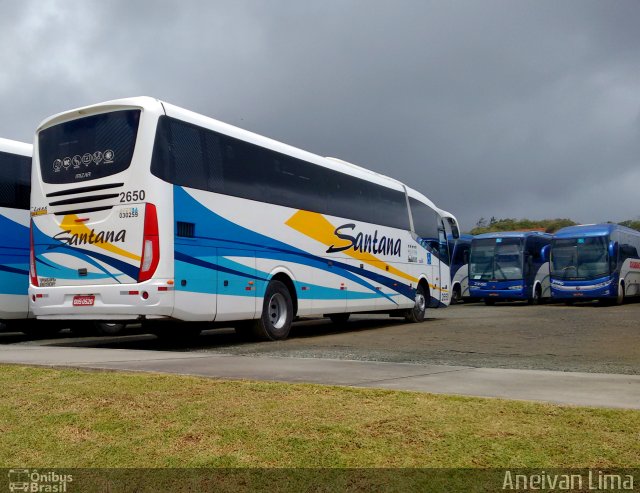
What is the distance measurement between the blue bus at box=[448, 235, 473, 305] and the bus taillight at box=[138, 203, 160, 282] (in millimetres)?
27291

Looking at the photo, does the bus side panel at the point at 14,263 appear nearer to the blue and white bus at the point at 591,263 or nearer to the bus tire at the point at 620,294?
the blue and white bus at the point at 591,263

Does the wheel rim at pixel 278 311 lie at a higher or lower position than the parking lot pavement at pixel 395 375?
higher

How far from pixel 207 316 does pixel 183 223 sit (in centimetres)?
153

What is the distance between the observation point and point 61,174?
11.3 meters

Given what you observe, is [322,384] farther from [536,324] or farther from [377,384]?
[536,324]

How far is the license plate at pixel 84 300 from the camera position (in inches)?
423

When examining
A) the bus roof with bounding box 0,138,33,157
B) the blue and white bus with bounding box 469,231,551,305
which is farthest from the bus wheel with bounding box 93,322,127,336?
the blue and white bus with bounding box 469,231,551,305

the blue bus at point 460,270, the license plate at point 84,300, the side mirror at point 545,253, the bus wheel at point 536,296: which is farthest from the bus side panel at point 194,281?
the side mirror at point 545,253

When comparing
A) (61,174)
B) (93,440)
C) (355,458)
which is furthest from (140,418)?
(61,174)

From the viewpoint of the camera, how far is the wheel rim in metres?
13.1

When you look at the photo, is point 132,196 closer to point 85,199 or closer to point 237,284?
point 85,199

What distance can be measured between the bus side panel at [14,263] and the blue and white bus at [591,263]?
24098mm

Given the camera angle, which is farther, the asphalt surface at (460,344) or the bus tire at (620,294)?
the bus tire at (620,294)

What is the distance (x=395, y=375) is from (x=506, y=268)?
27.2m
